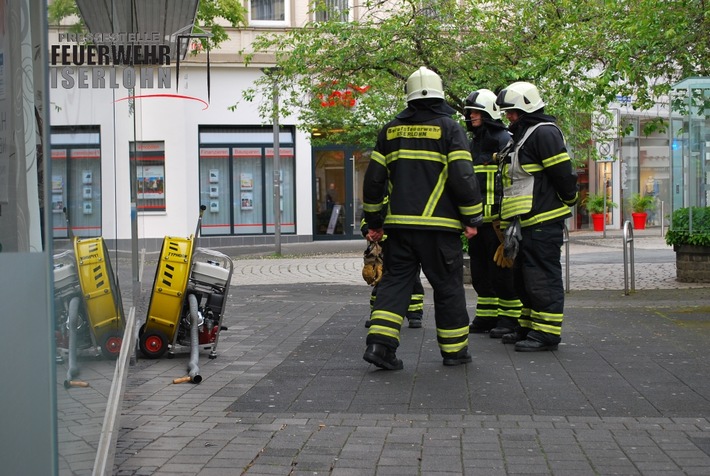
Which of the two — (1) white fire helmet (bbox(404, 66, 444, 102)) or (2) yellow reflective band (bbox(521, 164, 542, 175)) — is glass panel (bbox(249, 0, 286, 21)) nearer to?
(2) yellow reflective band (bbox(521, 164, 542, 175))

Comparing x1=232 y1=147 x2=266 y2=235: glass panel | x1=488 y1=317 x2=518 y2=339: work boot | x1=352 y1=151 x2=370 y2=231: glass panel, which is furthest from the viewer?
x1=352 y1=151 x2=370 y2=231: glass panel

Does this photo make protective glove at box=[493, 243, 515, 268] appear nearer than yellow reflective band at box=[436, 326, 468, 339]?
No

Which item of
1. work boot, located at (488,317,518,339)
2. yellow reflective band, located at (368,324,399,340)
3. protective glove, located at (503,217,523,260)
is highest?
protective glove, located at (503,217,523,260)

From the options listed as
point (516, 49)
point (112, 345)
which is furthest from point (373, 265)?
point (516, 49)

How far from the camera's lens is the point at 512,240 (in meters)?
7.95

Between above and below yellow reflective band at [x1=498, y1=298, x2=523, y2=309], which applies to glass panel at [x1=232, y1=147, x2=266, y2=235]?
above

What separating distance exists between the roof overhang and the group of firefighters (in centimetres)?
198

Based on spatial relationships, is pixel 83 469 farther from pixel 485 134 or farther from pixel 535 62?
pixel 535 62

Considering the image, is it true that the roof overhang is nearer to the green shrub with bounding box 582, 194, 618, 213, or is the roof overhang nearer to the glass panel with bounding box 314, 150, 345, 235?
the glass panel with bounding box 314, 150, 345, 235

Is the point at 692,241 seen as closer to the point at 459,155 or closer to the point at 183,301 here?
the point at 459,155

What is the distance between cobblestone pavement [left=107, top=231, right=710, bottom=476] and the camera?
4672mm

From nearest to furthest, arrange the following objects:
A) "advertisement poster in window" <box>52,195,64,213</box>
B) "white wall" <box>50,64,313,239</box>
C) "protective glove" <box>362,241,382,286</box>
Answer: "advertisement poster in window" <box>52,195,64,213</box>
"white wall" <box>50,64,313,239</box>
"protective glove" <box>362,241,382,286</box>

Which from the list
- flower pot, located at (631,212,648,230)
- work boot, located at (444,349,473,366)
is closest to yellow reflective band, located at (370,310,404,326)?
work boot, located at (444,349,473,366)

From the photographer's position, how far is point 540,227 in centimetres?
804
